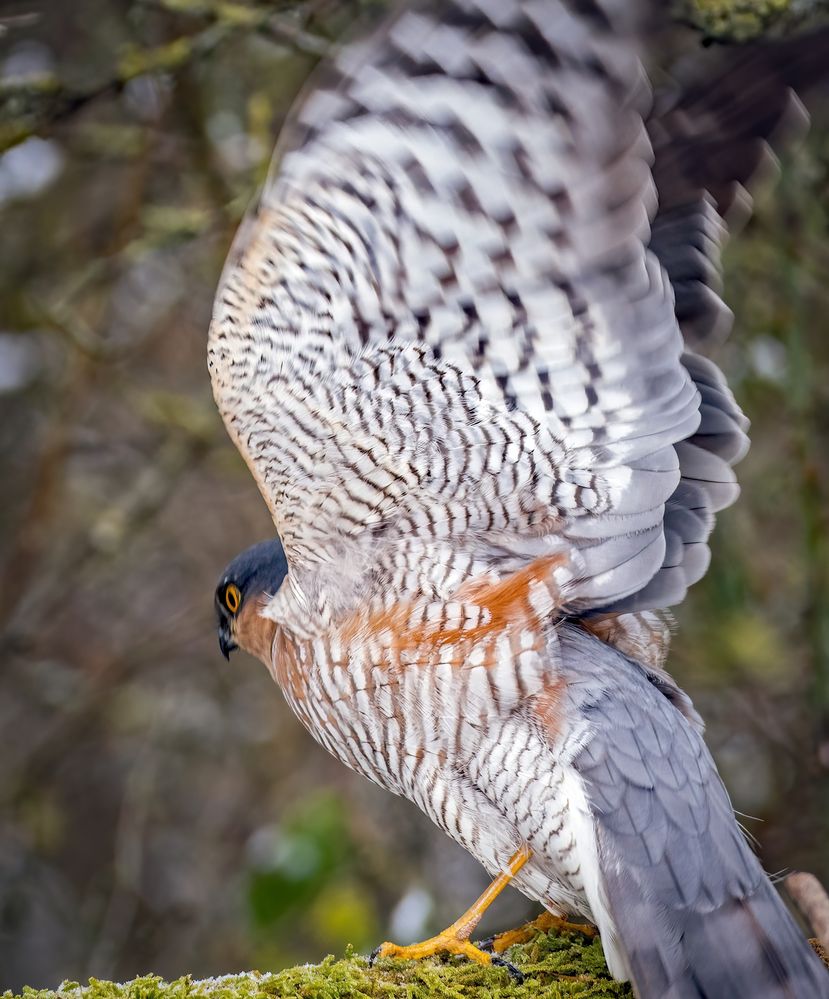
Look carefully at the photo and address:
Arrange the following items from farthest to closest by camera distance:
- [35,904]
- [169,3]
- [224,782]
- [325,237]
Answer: [224,782], [35,904], [169,3], [325,237]

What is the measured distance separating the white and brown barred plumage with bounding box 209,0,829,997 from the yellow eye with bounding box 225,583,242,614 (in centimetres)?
62

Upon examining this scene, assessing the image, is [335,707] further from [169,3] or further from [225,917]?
[225,917]

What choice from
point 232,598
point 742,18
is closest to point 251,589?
point 232,598

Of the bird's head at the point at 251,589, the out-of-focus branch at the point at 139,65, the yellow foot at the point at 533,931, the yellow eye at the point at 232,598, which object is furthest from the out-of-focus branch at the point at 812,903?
the out-of-focus branch at the point at 139,65

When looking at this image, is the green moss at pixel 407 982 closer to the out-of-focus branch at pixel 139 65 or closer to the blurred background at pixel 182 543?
the blurred background at pixel 182 543

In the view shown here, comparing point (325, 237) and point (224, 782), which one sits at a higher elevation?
point (325, 237)

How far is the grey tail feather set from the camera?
2605 mm

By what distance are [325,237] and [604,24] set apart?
780mm

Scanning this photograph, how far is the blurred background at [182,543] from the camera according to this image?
186 inches

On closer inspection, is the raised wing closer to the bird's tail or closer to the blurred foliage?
the bird's tail

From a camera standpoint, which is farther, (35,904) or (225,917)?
(35,904)

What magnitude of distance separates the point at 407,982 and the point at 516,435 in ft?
4.40

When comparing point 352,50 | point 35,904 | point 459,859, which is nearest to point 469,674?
point 352,50

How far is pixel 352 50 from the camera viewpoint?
2535 mm
